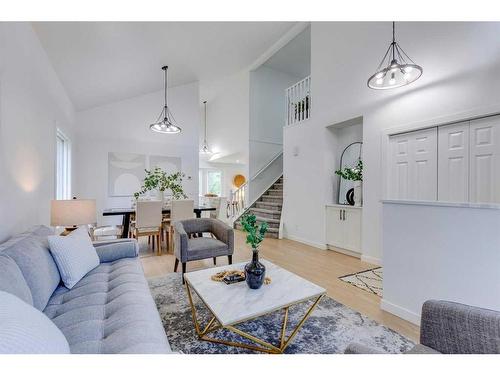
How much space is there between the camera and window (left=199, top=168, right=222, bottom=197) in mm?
10547

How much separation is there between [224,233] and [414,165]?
106 inches

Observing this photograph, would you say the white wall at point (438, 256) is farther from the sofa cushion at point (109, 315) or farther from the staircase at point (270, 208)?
the staircase at point (270, 208)

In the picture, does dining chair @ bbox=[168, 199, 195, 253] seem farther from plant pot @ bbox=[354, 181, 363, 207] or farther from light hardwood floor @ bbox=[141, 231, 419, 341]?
plant pot @ bbox=[354, 181, 363, 207]

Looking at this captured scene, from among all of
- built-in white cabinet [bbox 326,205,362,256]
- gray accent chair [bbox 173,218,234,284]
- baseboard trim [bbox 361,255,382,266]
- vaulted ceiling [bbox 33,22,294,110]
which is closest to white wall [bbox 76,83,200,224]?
vaulted ceiling [bbox 33,22,294,110]

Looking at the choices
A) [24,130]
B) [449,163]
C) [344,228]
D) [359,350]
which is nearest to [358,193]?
[344,228]

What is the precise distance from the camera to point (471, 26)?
2641 millimetres

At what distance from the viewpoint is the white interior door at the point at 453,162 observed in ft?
8.96

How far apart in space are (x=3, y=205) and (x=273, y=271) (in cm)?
214

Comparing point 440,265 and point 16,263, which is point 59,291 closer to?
point 16,263

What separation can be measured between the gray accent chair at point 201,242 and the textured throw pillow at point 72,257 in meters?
0.95
